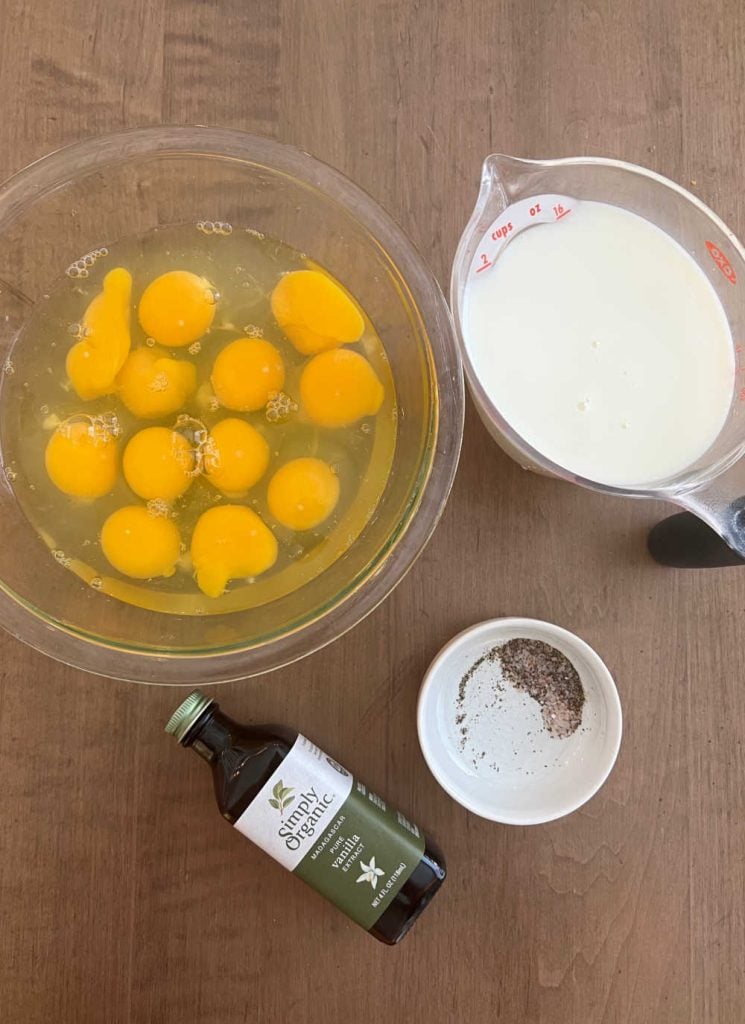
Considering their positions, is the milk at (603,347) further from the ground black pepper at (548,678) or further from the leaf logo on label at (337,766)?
the leaf logo on label at (337,766)

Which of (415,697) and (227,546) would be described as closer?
(227,546)

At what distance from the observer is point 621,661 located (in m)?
1.03

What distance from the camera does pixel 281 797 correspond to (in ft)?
2.98

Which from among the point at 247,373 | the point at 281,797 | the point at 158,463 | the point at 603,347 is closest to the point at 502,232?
the point at 603,347

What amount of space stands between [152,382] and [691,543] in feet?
2.03

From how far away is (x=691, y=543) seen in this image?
927 millimetres

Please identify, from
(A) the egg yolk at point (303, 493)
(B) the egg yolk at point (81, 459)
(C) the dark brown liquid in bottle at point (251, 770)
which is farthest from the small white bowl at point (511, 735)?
(B) the egg yolk at point (81, 459)

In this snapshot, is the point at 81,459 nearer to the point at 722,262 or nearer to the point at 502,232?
the point at 502,232

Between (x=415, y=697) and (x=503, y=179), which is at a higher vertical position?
(x=503, y=179)

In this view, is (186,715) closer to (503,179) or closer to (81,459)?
(81,459)

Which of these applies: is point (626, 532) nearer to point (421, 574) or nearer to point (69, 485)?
point (421, 574)

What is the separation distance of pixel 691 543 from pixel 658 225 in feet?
1.15

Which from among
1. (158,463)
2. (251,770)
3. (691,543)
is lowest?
(251,770)

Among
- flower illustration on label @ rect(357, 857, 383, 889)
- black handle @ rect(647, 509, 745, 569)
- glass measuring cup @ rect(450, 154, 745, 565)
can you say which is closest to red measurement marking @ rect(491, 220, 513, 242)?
glass measuring cup @ rect(450, 154, 745, 565)
